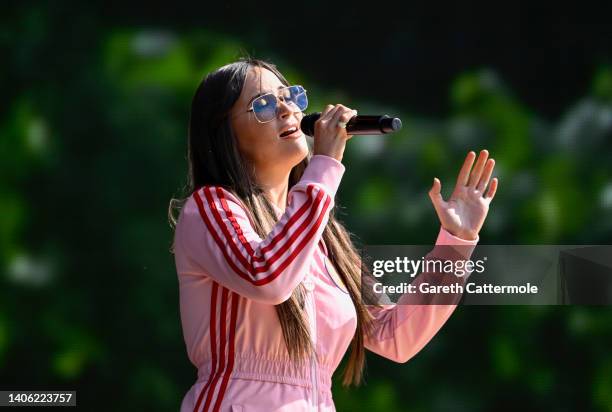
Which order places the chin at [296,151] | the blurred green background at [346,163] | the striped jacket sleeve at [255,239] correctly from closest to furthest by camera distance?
the striped jacket sleeve at [255,239]
the chin at [296,151]
the blurred green background at [346,163]

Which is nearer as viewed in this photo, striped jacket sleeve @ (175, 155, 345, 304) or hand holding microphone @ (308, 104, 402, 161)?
striped jacket sleeve @ (175, 155, 345, 304)

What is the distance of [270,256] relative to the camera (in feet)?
6.07

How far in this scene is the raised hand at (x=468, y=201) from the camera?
7.11ft

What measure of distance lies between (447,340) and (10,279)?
1.58m

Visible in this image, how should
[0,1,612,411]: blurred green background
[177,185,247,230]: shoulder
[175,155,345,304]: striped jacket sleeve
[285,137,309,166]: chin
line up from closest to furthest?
[175,155,345,304]: striped jacket sleeve, [177,185,247,230]: shoulder, [285,137,309,166]: chin, [0,1,612,411]: blurred green background

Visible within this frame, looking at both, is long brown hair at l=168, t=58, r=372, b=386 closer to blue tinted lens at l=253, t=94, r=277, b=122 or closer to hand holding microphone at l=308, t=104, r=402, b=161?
blue tinted lens at l=253, t=94, r=277, b=122

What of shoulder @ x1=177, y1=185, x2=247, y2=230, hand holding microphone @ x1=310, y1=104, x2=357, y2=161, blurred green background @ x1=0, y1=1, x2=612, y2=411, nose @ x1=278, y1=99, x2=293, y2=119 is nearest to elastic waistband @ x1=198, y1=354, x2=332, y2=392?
shoulder @ x1=177, y1=185, x2=247, y2=230

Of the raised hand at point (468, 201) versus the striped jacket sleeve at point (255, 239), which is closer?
the striped jacket sleeve at point (255, 239)

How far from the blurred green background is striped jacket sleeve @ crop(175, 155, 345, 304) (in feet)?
5.24

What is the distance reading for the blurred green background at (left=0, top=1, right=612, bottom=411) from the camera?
140 inches

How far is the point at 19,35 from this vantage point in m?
3.69

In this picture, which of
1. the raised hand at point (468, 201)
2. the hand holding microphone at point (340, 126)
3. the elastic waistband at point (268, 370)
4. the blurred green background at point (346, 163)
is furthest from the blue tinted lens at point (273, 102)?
the blurred green background at point (346, 163)

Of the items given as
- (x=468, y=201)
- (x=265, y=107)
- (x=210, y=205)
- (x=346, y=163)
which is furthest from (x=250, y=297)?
(x=346, y=163)

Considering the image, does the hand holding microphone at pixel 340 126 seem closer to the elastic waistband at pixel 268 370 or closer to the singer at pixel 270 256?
the singer at pixel 270 256
